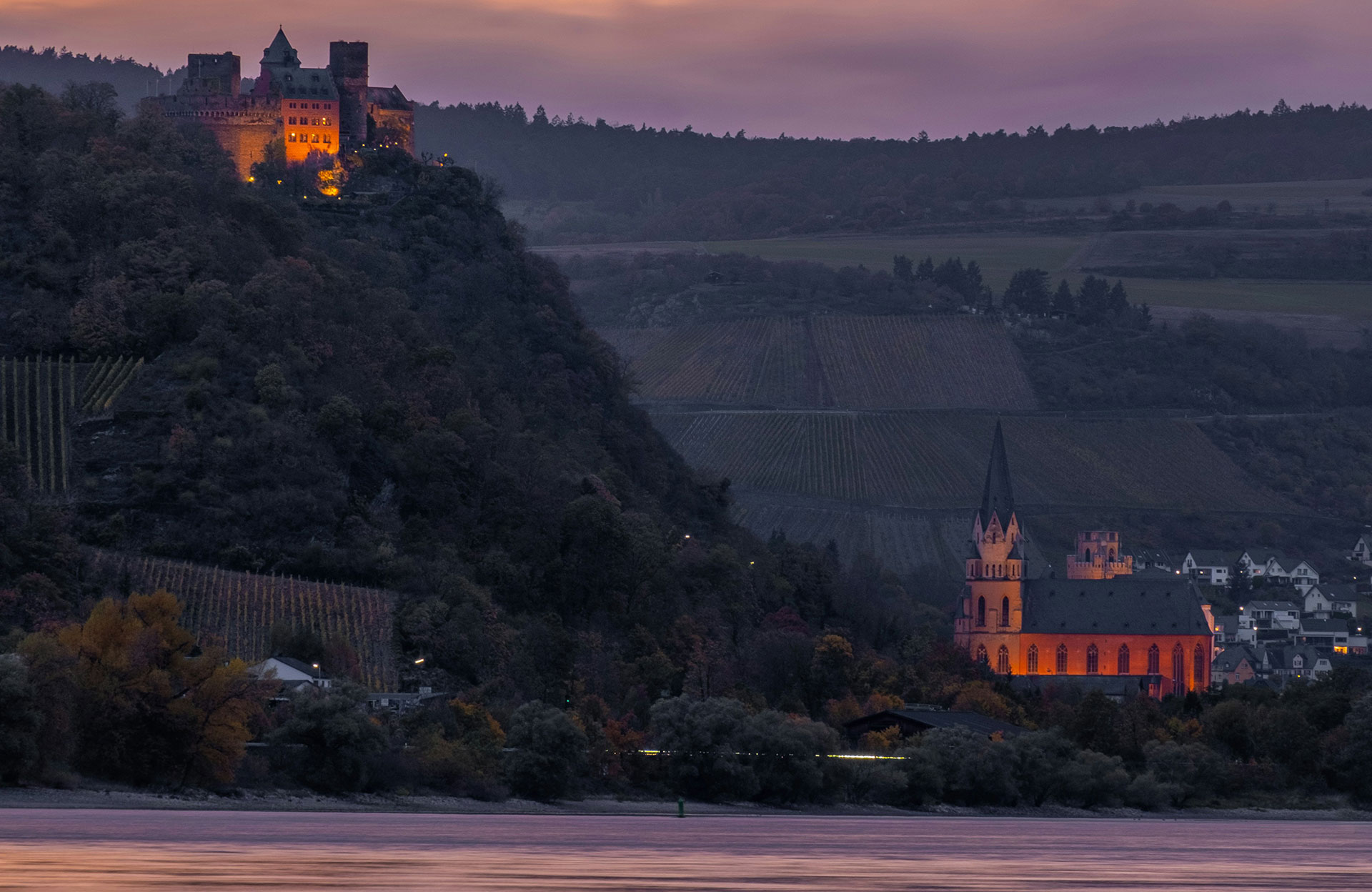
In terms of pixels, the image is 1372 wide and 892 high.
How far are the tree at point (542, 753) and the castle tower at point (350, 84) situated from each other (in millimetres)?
86295

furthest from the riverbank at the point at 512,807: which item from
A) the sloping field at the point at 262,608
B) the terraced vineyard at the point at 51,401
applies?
the terraced vineyard at the point at 51,401

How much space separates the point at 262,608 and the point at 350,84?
2943 inches

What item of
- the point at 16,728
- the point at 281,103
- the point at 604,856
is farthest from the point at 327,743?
the point at 281,103

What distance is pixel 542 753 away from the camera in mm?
87562

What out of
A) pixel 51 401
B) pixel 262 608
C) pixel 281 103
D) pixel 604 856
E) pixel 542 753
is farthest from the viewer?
pixel 281 103

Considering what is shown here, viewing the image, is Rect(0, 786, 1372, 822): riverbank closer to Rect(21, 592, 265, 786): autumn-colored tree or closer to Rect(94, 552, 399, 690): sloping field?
Rect(21, 592, 265, 786): autumn-colored tree

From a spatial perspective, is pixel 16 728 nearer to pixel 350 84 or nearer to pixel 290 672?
pixel 290 672

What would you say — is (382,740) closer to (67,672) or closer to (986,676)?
(67,672)

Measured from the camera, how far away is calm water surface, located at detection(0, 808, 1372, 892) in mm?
45281

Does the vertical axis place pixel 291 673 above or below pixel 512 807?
above

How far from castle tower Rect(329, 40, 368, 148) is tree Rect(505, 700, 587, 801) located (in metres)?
86.3

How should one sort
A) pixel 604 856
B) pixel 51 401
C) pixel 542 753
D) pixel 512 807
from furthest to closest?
pixel 51 401 → pixel 542 753 → pixel 512 807 → pixel 604 856

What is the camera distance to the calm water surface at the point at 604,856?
4528 centimetres

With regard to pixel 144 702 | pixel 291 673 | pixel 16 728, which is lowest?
pixel 291 673
